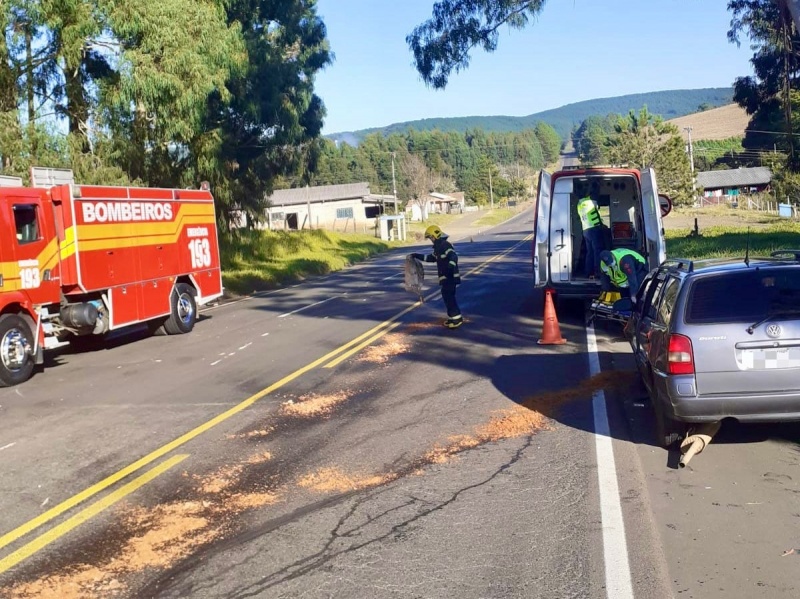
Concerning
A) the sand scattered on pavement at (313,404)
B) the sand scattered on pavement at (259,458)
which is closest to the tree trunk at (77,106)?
the sand scattered on pavement at (313,404)

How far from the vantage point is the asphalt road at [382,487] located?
5.04m

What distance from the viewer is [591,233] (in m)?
16.0

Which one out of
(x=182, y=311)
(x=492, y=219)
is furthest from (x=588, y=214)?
(x=492, y=219)

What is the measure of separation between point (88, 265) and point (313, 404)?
6.05 m

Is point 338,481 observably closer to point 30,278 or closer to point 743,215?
point 30,278

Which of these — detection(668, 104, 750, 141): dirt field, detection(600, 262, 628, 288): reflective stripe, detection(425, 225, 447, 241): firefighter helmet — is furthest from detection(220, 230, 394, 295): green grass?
detection(668, 104, 750, 141): dirt field

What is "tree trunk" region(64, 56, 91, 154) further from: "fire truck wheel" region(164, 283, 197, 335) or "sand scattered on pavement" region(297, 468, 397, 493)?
"sand scattered on pavement" region(297, 468, 397, 493)

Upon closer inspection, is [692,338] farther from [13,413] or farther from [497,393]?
[13,413]

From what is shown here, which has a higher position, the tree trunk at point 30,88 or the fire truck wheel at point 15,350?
the tree trunk at point 30,88

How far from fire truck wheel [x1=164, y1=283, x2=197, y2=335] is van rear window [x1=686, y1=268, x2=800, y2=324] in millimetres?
11794

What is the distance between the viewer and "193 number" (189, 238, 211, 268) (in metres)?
17.9

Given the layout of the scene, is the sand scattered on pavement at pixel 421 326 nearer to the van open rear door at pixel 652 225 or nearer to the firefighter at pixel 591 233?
the firefighter at pixel 591 233

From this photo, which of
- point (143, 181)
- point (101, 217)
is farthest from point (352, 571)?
point (143, 181)

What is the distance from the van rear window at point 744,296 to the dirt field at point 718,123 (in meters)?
137
